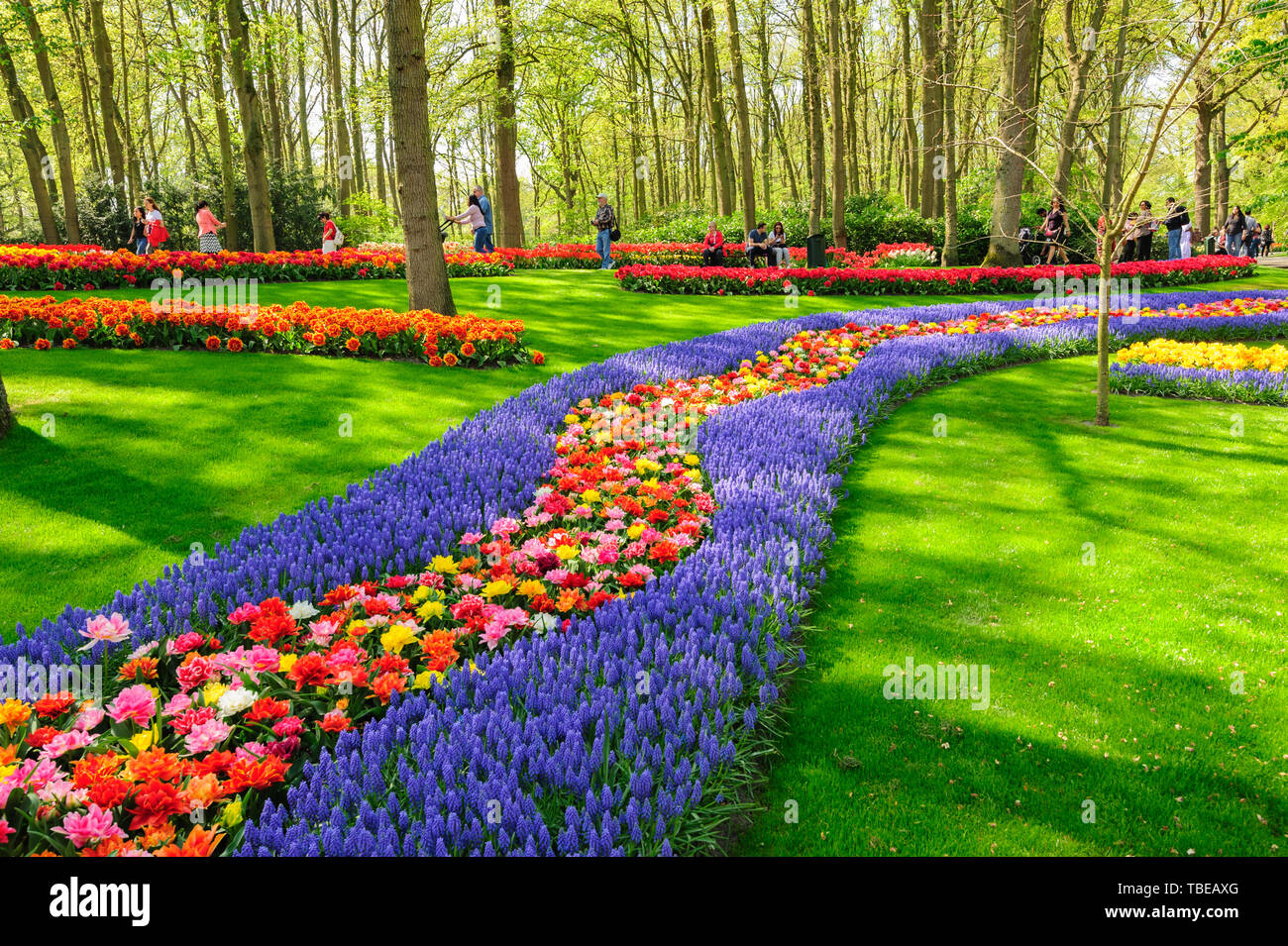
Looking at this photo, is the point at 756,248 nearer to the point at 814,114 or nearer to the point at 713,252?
the point at 713,252

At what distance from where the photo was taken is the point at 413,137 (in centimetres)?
1041

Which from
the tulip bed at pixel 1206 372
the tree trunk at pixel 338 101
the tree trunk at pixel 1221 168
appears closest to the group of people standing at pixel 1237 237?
the tree trunk at pixel 1221 168

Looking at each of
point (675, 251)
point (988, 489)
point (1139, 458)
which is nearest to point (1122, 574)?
point (988, 489)

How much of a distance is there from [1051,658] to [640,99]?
31.3m

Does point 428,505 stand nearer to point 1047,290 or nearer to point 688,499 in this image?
point 688,499

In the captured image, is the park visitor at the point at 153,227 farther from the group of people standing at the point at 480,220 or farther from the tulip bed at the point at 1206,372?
the tulip bed at the point at 1206,372

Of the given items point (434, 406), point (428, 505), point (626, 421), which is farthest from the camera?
point (434, 406)

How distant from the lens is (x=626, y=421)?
7.25 m

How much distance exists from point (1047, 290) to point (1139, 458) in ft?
41.3

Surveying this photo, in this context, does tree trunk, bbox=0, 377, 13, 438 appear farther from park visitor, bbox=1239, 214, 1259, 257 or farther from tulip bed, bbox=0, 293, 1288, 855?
park visitor, bbox=1239, 214, 1259, 257

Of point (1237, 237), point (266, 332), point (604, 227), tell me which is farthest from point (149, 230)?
point (1237, 237)

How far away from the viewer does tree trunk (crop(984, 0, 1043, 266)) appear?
16625 mm

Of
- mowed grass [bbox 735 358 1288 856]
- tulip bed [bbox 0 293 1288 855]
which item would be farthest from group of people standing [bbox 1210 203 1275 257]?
tulip bed [bbox 0 293 1288 855]

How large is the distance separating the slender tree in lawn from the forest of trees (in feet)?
0.11
